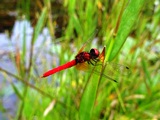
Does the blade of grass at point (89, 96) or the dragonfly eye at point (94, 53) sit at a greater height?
the dragonfly eye at point (94, 53)

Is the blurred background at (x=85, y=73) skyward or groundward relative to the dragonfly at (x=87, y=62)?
skyward

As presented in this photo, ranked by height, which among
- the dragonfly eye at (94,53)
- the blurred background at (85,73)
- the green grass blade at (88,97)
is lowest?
the green grass blade at (88,97)

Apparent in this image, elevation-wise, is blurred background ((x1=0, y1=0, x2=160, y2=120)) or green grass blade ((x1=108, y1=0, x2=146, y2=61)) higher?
blurred background ((x1=0, y1=0, x2=160, y2=120))

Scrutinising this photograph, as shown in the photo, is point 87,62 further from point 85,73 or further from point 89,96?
point 85,73

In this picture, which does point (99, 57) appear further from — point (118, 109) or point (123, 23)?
point (118, 109)

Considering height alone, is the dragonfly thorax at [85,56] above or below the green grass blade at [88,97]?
above

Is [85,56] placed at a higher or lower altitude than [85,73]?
lower

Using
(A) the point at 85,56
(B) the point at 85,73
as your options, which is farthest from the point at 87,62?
(B) the point at 85,73
